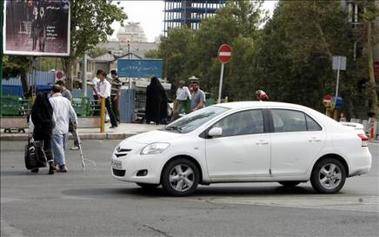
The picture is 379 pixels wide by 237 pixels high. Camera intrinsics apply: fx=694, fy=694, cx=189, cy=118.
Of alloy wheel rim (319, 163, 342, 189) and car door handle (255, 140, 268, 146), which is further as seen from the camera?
alloy wheel rim (319, 163, 342, 189)

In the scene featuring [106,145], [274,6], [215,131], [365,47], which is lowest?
[106,145]

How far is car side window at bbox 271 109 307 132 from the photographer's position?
36.0ft

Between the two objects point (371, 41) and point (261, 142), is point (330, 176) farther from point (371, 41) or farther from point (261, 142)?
point (371, 41)

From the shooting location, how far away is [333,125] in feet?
37.0

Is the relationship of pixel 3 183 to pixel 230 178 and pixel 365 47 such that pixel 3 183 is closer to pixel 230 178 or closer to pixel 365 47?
pixel 230 178

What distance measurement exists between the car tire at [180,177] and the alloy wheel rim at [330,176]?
2098mm

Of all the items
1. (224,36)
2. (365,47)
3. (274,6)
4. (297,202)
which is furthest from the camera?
(224,36)

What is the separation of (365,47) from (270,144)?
118 feet

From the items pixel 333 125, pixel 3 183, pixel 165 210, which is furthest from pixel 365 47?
pixel 3 183

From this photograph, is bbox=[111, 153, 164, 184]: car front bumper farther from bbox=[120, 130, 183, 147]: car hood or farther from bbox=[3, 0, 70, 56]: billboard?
bbox=[3, 0, 70, 56]: billboard

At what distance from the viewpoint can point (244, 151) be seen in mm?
10617

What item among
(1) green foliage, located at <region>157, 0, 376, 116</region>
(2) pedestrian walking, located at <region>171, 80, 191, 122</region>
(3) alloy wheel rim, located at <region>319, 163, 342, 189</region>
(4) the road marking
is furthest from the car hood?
(1) green foliage, located at <region>157, 0, 376, 116</region>

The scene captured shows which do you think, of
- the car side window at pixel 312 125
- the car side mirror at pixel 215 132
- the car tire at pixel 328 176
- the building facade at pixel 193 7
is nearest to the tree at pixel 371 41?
the building facade at pixel 193 7

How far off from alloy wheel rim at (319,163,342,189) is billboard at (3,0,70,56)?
8.00 meters
